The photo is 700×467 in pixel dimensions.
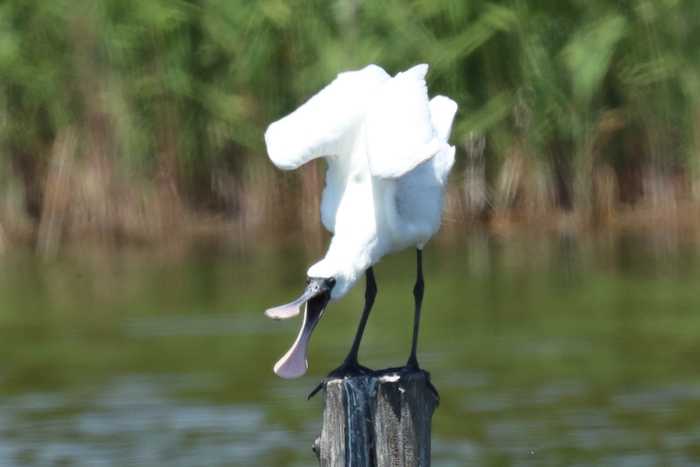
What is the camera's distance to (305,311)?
4.08 meters

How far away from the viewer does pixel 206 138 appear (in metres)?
11.8

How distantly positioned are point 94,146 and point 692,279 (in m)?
5.04

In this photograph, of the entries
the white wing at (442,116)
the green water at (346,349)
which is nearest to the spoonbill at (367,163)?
the white wing at (442,116)

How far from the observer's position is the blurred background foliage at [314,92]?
11.2 meters

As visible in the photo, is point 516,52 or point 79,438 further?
point 516,52

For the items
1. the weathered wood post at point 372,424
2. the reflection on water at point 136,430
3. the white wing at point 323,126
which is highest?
the white wing at point 323,126

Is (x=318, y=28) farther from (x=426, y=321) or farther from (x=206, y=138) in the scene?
(x=426, y=321)

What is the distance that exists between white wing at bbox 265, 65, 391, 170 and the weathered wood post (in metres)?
1.03

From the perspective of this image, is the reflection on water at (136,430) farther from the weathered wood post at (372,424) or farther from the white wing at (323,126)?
the weathered wood post at (372,424)

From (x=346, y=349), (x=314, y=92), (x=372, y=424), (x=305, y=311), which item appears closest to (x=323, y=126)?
(x=305, y=311)

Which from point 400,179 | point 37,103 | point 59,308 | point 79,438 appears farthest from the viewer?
point 37,103

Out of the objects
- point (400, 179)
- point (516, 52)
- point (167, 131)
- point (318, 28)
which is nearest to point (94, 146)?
point (167, 131)

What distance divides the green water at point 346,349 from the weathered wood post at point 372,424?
73.1 inches

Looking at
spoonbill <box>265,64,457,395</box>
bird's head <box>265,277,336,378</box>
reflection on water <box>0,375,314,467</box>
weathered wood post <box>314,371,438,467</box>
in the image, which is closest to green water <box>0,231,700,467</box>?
reflection on water <box>0,375,314,467</box>
